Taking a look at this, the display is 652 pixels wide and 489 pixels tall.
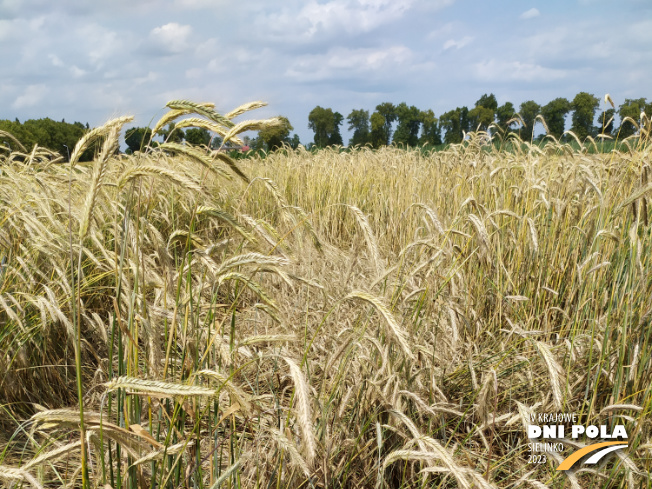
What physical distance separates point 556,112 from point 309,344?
49.2 m

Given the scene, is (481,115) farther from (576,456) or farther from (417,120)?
(576,456)

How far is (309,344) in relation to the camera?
1.33 m

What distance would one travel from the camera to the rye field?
3.88ft

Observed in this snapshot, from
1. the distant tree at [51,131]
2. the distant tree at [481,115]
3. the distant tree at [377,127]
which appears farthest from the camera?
the distant tree at [377,127]

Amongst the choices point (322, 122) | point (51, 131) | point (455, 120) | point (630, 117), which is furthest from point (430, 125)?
point (630, 117)

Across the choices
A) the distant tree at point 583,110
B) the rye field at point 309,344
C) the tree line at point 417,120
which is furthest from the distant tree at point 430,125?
the rye field at point 309,344

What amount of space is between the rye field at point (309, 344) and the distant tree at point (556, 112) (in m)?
43.9

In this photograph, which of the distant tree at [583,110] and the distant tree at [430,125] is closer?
the distant tree at [583,110]

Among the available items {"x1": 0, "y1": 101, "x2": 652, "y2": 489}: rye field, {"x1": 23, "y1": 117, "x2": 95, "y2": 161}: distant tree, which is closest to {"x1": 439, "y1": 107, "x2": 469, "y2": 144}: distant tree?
{"x1": 23, "y1": 117, "x2": 95, "y2": 161}: distant tree

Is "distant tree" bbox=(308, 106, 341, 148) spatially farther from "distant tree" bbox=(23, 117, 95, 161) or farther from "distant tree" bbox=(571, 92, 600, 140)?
"distant tree" bbox=(23, 117, 95, 161)

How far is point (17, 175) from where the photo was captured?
3070mm

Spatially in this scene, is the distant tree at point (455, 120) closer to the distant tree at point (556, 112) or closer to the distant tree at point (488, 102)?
the distant tree at point (488, 102)

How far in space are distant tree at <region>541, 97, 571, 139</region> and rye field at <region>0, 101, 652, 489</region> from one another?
43.9m

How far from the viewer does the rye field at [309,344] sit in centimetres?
118
